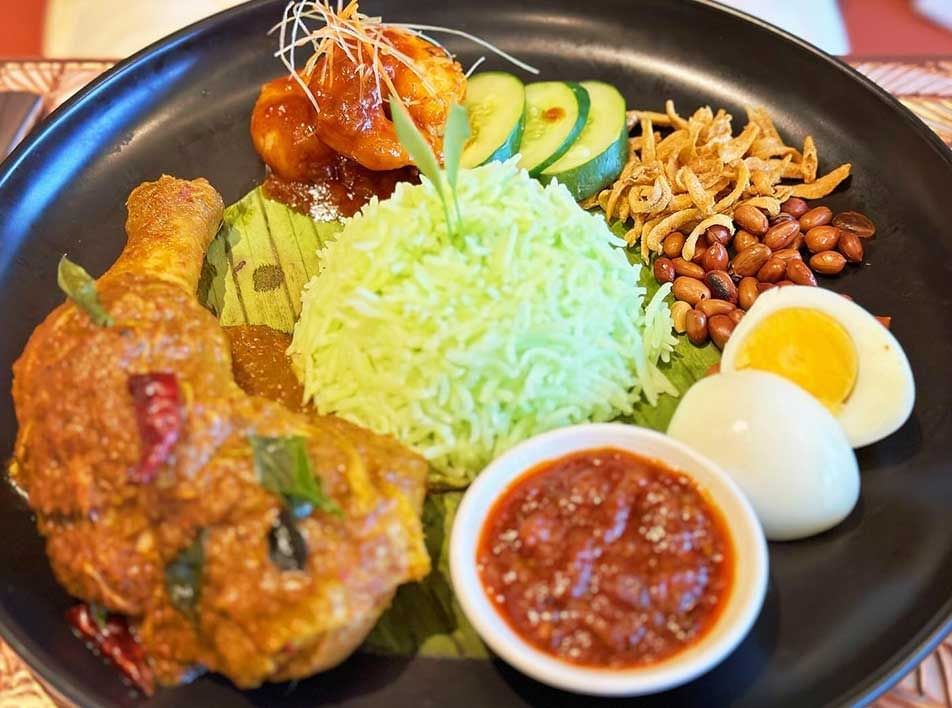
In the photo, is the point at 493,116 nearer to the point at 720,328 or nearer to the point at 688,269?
the point at 688,269

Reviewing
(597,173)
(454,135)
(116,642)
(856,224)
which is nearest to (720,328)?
(856,224)

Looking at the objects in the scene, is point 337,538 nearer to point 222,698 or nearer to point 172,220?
point 222,698

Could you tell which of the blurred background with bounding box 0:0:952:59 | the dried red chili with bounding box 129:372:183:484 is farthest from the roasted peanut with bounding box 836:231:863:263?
the dried red chili with bounding box 129:372:183:484

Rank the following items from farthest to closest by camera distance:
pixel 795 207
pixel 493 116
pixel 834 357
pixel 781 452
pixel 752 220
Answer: pixel 493 116
pixel 795 207
pixel 752 220
pixel 834 357
pixel 781 452

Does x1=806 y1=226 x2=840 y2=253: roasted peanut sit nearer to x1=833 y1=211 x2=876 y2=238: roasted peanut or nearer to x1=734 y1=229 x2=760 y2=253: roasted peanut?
x1=833 y1=211 x2=876 y2=238: roasted peanut

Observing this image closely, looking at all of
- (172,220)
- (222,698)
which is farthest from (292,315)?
(222,698)

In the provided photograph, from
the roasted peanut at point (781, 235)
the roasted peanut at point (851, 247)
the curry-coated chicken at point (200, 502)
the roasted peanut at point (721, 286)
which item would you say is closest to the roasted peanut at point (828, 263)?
the roasted peanut at point (851, 247)
